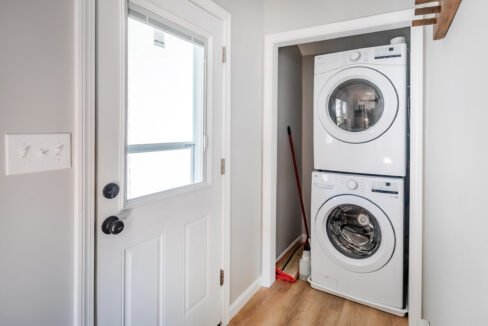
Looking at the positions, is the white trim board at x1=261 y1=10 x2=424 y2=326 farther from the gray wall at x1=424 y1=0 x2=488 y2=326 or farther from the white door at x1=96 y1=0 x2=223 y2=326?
the gray wall at x1=424 y1=0 x2=488 y2=326

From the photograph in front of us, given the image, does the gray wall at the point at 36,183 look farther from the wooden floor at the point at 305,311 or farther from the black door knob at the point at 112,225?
the wooden floor at the point at 305,311

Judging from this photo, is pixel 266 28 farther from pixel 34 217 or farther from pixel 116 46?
pixel 34 217

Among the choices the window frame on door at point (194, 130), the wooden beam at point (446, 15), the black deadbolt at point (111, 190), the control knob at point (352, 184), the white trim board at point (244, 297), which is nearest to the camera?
the wooden beam at point (446, 15)

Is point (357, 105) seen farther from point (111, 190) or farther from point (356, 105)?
point (111, 190)

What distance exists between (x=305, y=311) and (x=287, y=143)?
5.25ft

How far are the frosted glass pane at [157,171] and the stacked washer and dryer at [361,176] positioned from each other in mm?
1194

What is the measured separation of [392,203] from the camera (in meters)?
1.95

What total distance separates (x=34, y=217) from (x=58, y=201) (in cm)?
8

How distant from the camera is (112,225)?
1.08 metres

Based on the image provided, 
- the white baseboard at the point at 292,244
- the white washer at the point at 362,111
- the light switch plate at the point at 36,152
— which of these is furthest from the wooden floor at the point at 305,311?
the light switch plate at the point at 36,152

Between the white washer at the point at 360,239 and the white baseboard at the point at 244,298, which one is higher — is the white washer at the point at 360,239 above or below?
above

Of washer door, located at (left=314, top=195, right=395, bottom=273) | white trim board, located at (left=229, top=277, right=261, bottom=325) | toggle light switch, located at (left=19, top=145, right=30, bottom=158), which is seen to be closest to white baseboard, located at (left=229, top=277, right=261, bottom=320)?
white trim board, located at (left=229, top=277, right=261, bottom=325)

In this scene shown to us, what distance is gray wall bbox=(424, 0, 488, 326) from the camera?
1.89ft

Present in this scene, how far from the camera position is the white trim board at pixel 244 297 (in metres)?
1.97
